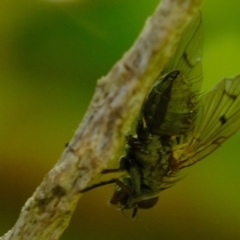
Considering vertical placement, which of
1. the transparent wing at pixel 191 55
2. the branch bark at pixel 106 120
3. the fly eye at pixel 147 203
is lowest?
the fly eye at pixel 147 203

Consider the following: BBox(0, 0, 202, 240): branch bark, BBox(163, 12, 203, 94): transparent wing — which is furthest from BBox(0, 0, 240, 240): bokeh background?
BBox(0, 0, 202, 240): branch bark

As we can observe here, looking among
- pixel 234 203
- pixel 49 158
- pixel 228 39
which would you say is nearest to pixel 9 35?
pixel 49 158

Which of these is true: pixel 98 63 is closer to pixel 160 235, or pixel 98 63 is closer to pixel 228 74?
pixel 228 74

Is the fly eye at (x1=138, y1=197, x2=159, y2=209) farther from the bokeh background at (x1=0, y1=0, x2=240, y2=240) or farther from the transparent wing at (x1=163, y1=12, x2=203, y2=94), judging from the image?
the bokeh background at (x1=0, y1=0, x2=240, y2=240)

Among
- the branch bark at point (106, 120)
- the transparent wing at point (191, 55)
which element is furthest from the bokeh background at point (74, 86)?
the branch bark at point (106, 120)

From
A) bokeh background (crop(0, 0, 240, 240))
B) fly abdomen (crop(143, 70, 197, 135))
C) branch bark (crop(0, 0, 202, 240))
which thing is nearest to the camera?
branch bark (crop(0, 0, 202, 240))

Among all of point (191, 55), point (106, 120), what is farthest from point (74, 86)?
point (106, 120)

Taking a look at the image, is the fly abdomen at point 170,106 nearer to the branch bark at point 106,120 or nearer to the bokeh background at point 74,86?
the branch bark at point 106,120
